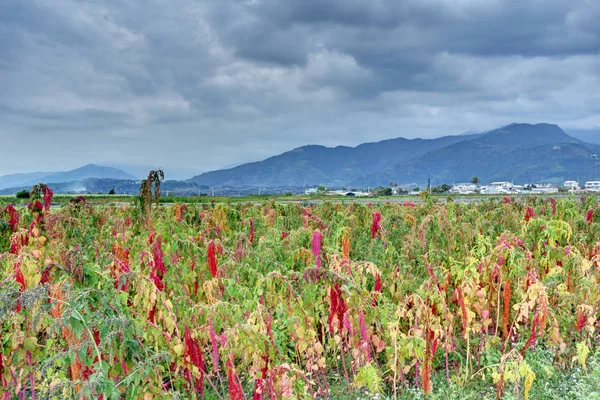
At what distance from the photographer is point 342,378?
5148 mm

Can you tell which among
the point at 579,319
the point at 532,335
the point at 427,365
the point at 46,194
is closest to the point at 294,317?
the point at 427,365

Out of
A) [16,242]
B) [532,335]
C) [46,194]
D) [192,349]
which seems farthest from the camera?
[46,194]

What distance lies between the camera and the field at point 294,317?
3322 millimetres

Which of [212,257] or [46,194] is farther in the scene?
[46,194]

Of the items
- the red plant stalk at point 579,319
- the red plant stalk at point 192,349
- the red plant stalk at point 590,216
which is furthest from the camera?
the red plant stalk at point 590,216

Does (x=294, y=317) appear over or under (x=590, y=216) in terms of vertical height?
under

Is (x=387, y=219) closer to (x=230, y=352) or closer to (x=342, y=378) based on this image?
(x=342, y=378)

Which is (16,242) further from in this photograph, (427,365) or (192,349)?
(427,365)

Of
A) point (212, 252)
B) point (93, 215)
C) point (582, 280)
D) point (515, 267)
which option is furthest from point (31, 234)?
point (582, 280)

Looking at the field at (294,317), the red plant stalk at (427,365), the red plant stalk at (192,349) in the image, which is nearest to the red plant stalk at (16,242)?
the field at (294,317)

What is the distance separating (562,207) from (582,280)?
215 inches

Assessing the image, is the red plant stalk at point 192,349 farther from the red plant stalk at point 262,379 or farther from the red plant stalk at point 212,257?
the red plant stalk at point 212,257

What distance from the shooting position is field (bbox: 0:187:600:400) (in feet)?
10.9

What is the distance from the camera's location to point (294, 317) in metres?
3.93
